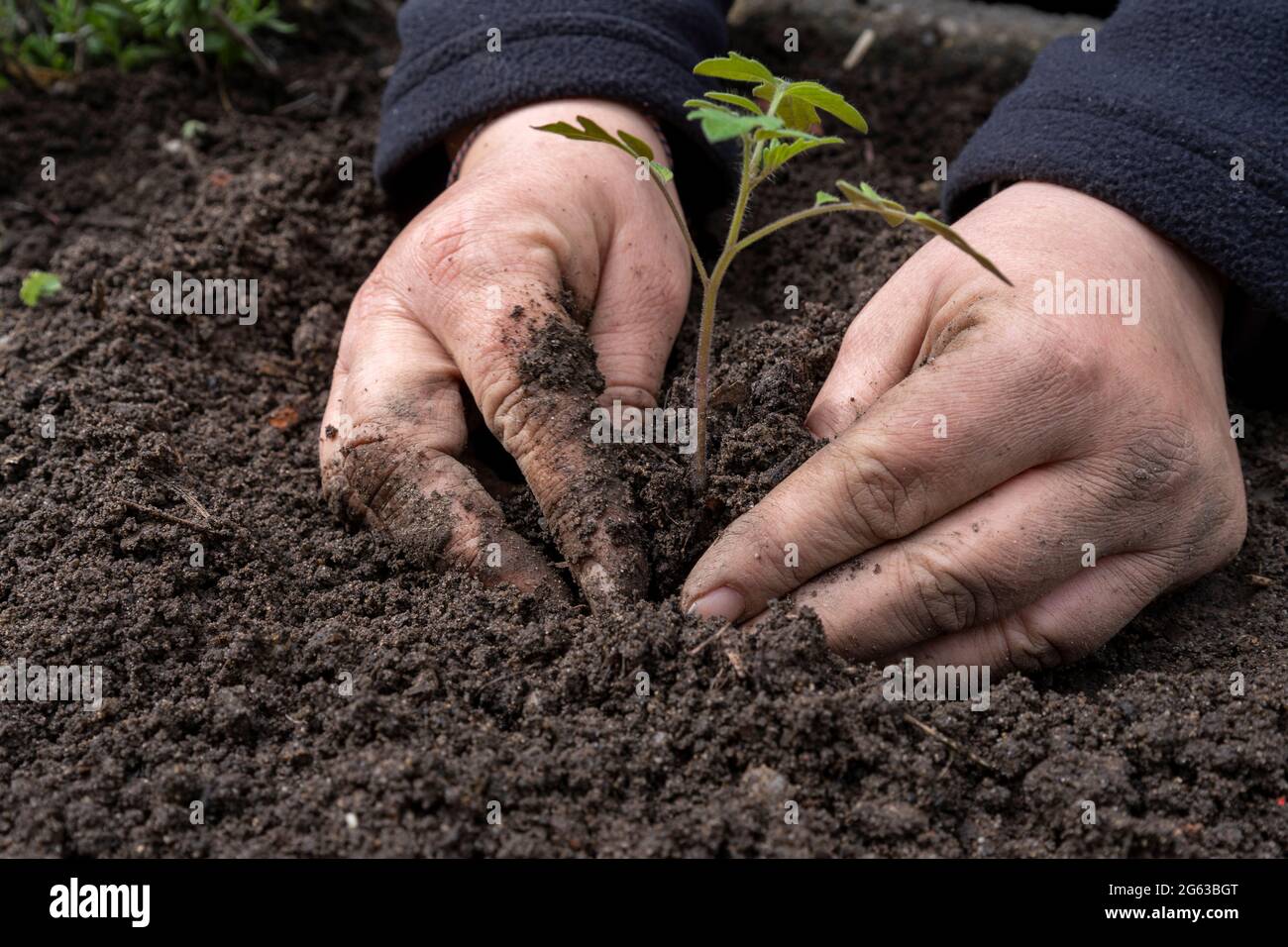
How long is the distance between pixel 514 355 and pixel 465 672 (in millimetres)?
598

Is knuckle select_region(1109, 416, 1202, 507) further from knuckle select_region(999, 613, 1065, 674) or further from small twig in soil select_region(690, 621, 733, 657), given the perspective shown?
small twig in soil select_region(690, 621, 733, 657)

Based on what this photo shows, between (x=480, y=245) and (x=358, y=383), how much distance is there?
366 mm

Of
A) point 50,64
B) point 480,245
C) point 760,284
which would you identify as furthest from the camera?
point 50,64

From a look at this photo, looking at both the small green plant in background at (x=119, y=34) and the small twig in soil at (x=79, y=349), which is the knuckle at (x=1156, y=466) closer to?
the small twig in soil at (x=79, y=349)

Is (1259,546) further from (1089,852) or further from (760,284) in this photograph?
(760,284)

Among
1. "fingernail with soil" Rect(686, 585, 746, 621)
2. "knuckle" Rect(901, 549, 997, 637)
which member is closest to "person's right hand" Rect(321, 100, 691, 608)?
"fingernail with soil" Rect(686, 585, 746, 621)

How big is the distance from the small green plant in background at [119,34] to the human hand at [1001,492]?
245 cm

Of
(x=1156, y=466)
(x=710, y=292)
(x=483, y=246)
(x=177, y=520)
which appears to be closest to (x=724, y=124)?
(x=710, y=292)

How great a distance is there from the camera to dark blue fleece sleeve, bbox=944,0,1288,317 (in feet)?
6.84

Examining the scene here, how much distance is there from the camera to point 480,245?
2.11 m

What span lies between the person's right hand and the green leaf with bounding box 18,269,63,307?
3.01 feet

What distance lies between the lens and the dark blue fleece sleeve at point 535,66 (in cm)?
256

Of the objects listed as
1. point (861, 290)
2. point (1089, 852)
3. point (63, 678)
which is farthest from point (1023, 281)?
point (63, 678)

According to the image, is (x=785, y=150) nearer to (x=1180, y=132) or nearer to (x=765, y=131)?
(x=765, y=131)
